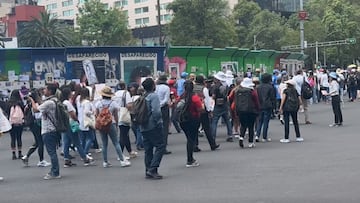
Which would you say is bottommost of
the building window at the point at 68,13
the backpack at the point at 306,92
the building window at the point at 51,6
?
the backpack at the point at 306,92

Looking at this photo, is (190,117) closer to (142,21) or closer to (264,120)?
(264,120)

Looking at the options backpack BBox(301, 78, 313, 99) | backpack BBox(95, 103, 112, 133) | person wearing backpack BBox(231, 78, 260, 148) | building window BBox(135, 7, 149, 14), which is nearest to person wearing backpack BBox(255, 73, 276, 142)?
person wearing backpack BBox(231, 78, 260, 148)

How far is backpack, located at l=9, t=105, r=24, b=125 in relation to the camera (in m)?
14.2

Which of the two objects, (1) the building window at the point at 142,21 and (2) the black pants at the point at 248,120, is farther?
(1) the building window at the point at 142,21

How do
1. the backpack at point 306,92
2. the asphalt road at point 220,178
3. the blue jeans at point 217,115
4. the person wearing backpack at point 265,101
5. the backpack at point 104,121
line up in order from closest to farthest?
the asphalt road at point 220,178 < the backpack at point 104,121 < the blue jeans at point 217,115 < the person wearing backpack at point 265,101 < the backpack at point 306,92

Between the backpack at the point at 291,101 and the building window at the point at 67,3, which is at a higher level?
the building window at the point at 67,3

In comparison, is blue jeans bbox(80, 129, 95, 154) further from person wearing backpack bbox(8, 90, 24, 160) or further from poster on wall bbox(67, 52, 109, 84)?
poster on wall bbox(67, 52, 109, 84)

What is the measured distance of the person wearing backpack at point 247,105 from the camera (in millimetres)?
14203

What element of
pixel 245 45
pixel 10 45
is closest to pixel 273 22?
pixel 245 45

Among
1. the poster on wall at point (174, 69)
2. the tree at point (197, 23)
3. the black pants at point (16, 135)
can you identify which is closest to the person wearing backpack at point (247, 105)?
the black pants at point (16, 135)

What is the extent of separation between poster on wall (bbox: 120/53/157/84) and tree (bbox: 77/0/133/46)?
137 ft

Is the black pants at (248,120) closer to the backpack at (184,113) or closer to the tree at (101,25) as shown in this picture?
the backpack at (184,113)

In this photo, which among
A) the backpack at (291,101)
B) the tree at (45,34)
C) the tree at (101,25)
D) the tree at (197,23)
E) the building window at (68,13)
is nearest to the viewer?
the backpack at (291,101)

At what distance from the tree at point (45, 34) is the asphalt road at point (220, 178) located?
54.3 m
